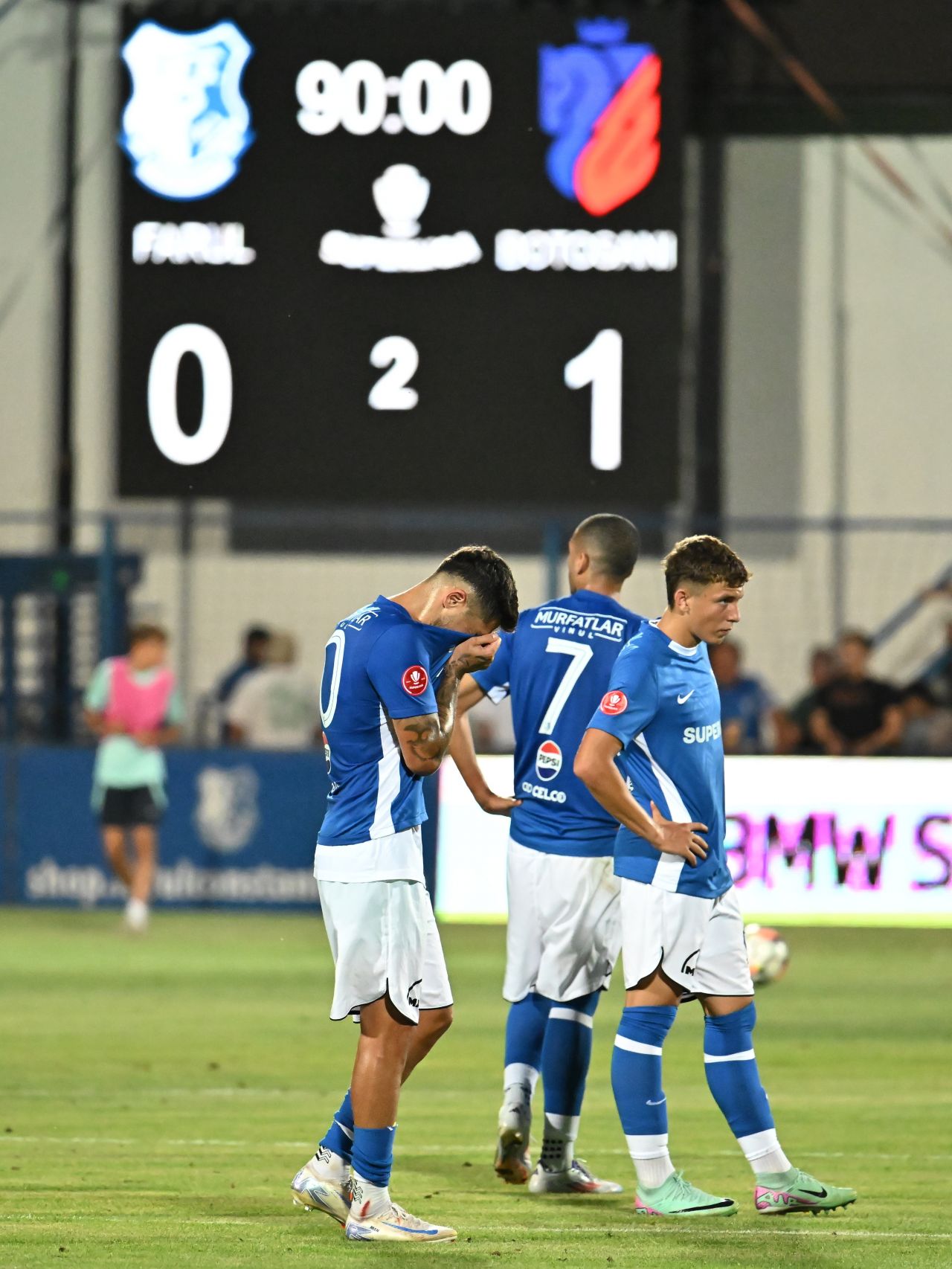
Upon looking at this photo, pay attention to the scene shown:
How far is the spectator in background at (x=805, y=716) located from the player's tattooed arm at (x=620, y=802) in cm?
934

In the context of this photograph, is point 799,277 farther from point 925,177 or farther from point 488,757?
point 488,757

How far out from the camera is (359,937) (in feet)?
19.7

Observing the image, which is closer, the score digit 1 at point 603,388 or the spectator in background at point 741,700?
the score digit 1 at point 603,388

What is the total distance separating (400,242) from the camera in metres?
15.2

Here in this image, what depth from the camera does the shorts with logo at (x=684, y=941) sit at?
6355mm

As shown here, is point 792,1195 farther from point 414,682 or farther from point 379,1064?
point 414,682

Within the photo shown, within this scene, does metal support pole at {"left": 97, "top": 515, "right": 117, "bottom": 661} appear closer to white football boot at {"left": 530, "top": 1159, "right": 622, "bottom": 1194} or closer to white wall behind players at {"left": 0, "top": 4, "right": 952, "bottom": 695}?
white wall behind players at {"left": 0, "top": 4, "right": 952, "bottom": 695}

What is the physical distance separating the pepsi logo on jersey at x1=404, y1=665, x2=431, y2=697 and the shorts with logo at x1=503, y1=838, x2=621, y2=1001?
4.22 ft

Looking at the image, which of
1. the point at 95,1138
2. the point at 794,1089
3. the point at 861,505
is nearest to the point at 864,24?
the point at 861,505

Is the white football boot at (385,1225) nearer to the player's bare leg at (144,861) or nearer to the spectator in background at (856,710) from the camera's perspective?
the player's bare leg at (144,861)

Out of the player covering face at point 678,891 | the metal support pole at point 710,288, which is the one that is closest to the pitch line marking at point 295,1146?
the player covering face at point 678,891

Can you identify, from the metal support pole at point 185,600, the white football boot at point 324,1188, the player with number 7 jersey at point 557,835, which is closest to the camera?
the white football boot at point 324,1188

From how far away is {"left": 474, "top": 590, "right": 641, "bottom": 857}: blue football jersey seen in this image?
23.1 ft

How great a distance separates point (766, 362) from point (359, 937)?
1450 centimetres
